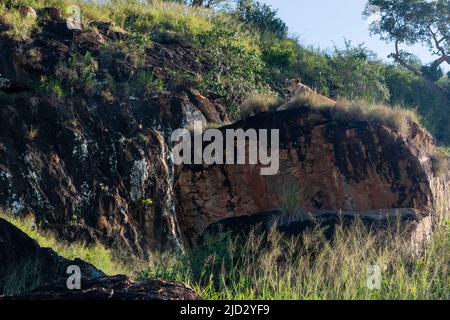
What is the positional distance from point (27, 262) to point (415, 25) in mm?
27809

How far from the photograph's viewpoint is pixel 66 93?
16.4m

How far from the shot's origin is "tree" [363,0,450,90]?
1350 inches

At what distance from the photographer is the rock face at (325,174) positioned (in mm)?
12758

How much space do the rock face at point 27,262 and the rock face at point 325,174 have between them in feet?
12.8

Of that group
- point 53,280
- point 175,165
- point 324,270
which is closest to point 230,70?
point 175,165

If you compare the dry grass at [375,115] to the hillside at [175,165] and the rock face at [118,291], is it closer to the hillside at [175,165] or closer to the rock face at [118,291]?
the hillside at [175,165]

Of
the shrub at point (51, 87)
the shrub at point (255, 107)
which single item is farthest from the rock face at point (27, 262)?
the shrub at point (51, 87)

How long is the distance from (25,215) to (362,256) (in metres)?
6.84

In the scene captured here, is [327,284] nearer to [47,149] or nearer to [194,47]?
[47,149]

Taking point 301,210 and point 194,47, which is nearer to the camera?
point 301,210

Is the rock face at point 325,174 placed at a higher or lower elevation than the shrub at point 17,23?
lower

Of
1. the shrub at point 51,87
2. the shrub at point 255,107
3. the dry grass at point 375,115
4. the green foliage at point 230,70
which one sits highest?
the green foliage at point 230,70
